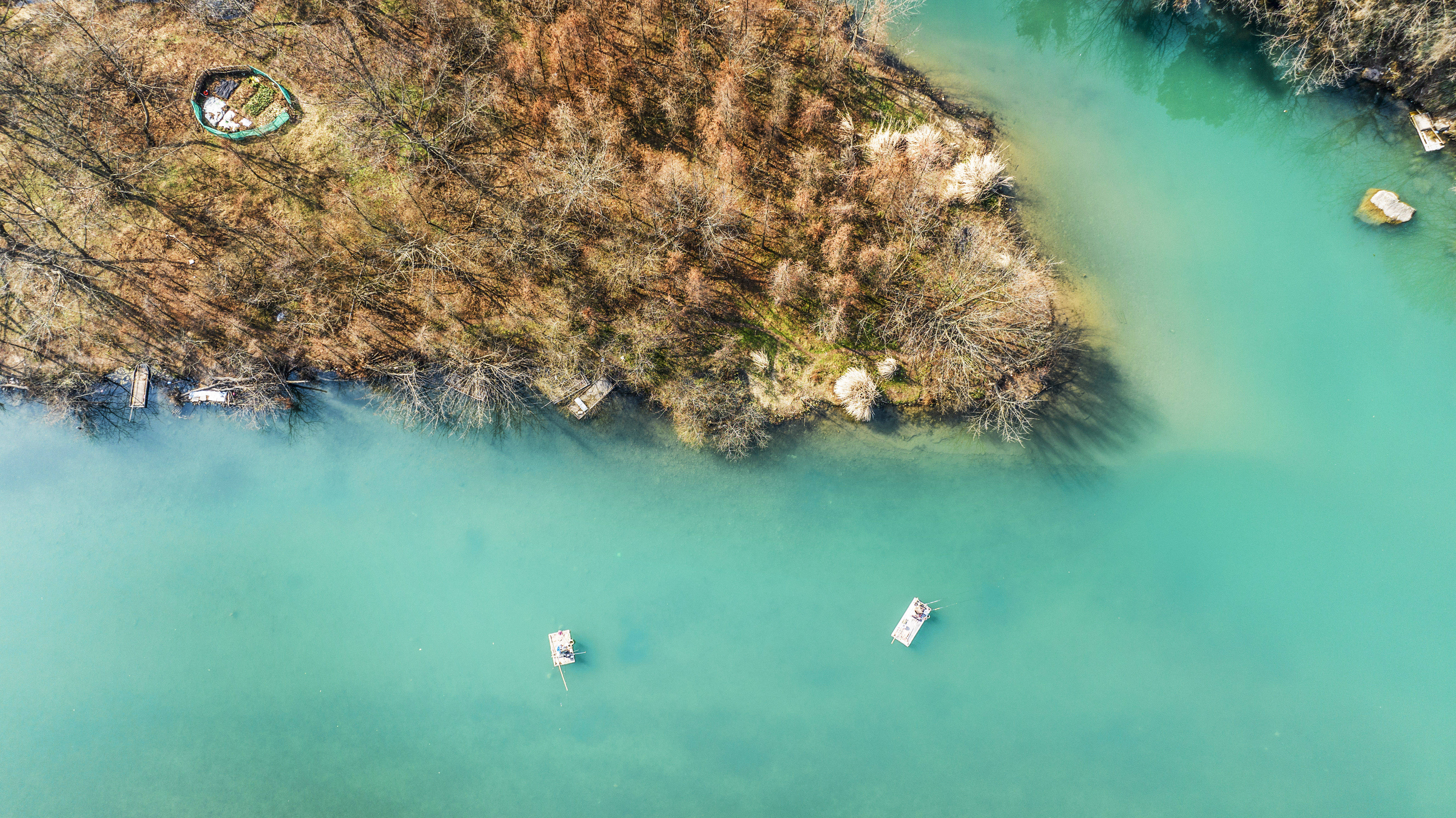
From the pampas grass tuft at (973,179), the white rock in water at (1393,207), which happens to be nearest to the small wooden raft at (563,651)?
the pampas grass tuft at (973,179)

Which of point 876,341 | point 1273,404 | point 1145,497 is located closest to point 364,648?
point 876,341

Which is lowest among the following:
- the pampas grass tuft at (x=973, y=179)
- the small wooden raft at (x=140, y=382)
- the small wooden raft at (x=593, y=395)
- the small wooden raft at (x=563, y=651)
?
the small wooden raft at (x=563, y=651)

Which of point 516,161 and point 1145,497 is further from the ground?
point 516,161

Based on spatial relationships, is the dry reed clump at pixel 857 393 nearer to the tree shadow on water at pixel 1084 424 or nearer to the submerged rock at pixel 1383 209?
the tree shadow on water at pixel 1084 424

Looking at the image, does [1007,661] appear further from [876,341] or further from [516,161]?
[516,161]

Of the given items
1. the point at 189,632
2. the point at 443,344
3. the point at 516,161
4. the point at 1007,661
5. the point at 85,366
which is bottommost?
the point at 189,632

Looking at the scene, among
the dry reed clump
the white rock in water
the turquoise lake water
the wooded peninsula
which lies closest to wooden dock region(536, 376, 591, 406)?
the wooded peninsula

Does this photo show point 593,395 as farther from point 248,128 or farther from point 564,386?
point 248,128
